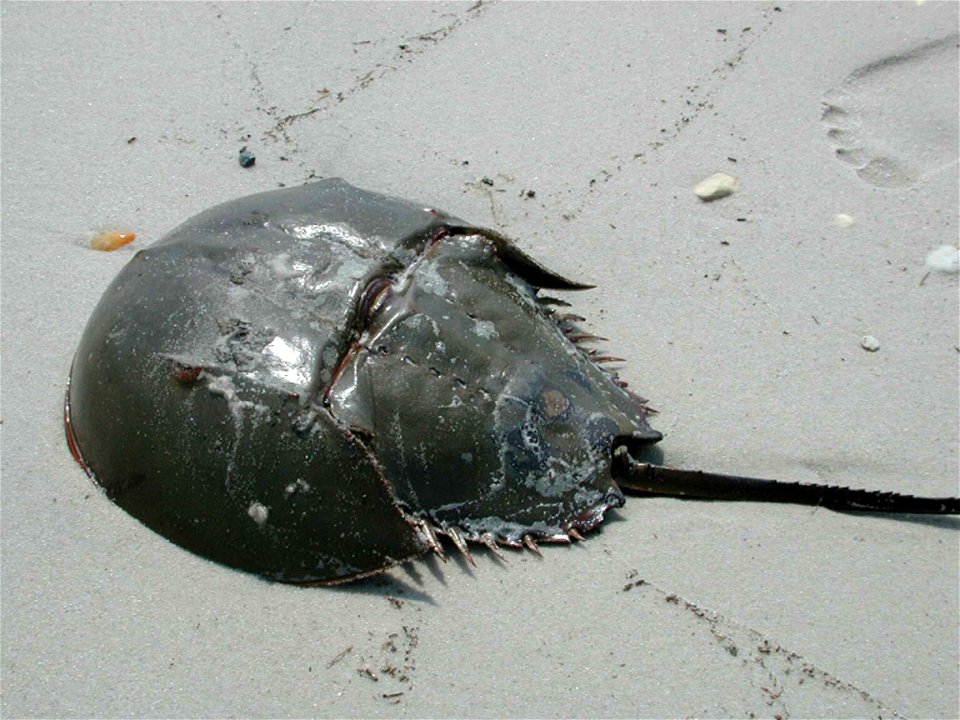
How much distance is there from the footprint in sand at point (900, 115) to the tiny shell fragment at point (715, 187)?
467 mm

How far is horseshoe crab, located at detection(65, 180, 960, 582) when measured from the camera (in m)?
2.12

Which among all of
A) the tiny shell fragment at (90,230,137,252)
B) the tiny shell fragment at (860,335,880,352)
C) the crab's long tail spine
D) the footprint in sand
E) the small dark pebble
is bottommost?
the crab's long tail spine

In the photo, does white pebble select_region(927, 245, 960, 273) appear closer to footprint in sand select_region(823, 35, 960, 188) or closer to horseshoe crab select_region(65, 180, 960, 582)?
footprint in sand select_region(823, 35, 960, 188)

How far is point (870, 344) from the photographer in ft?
9.41

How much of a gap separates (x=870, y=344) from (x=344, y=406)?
5.65ft

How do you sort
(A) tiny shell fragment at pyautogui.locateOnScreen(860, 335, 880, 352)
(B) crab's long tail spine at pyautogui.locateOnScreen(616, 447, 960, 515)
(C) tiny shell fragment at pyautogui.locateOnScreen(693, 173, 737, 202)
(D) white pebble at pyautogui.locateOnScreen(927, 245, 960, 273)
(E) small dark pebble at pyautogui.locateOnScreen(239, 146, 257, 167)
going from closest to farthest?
(B) crab's long tail spine at pyautogui.locateOnScreen(616, 447, 960, 515), (A) tiny shell fragment at pyautogui.locateOnScreen(860, 335, 880, 352), (D) white pebble at pyautogui.locateOnScreen(927, 245, 960, 273), (C) tiny shell fragment at pyautogui.locateOnScreen(693, 173, 737, 202), (E) small dark pebble at pyautogui.locateOnScreen(239, 146, 257, 167)

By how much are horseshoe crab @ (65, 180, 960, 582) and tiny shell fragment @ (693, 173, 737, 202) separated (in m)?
1.14

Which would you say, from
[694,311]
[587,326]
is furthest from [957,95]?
[587,326]

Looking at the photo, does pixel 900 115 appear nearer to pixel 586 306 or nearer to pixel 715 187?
pixel 715 187

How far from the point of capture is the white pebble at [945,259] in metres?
3.08

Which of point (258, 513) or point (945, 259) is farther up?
point (945, 259)

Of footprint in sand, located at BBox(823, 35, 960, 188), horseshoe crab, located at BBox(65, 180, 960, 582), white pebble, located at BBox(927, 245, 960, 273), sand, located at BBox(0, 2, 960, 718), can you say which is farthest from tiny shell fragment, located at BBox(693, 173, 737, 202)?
horseshoe crab, located at BBox(65, 180, 960, 582)

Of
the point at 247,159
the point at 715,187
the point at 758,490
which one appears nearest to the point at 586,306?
the point at 715,187

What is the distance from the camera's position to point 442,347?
224cm
